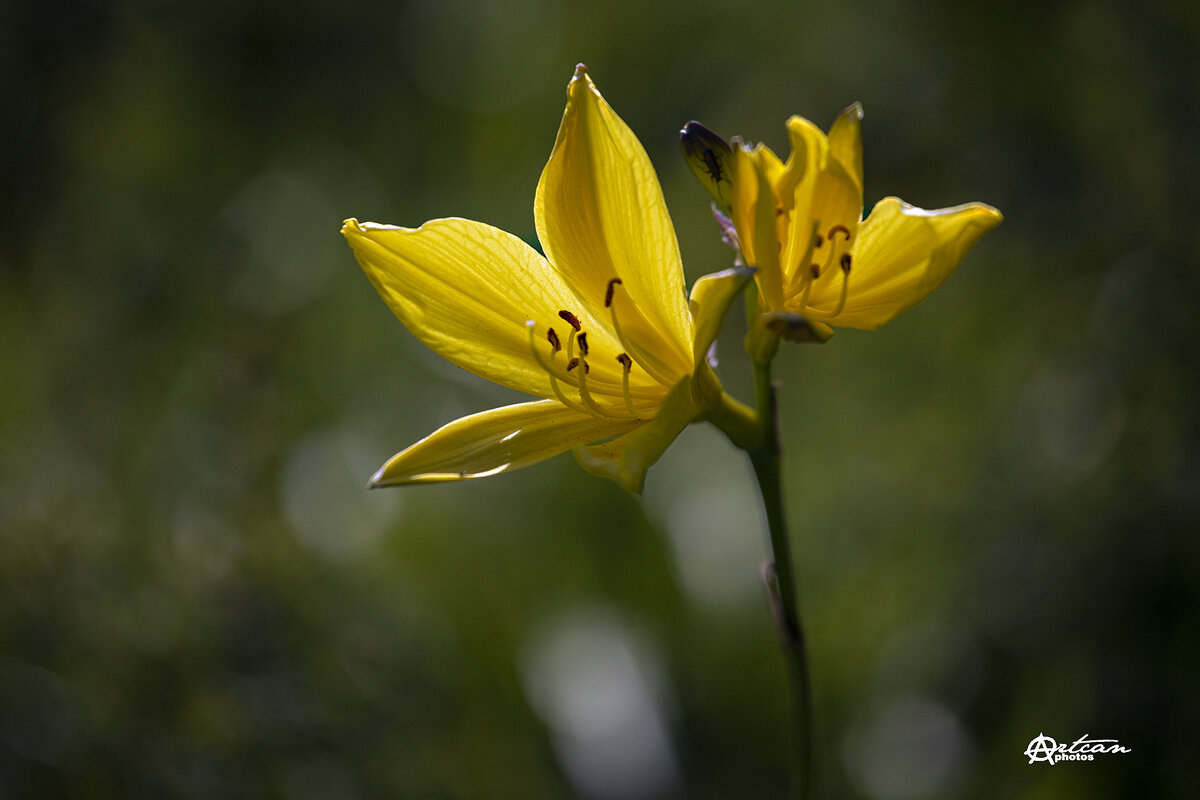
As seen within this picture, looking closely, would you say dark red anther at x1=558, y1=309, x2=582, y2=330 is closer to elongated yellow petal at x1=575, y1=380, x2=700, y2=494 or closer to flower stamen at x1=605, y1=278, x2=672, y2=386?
flower stamen at x1=605, y1=278, x2=672, y2=386

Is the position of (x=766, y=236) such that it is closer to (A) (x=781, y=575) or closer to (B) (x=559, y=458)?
(A) (x=781, y=575)

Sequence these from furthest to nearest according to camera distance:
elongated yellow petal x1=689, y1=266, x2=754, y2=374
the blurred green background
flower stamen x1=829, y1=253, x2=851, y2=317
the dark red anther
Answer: the blurred green background < the dark red anther < flower stamen x1=829, y1=253, x2=851, y2=317 < elongated yellow petal x1=689, y1=266, x2=754, y2=374

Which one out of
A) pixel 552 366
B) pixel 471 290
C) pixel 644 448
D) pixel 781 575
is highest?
pixel 471 290

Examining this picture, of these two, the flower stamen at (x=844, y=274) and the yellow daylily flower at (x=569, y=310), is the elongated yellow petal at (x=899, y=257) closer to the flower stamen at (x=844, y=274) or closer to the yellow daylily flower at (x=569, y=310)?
the flower stamen at (x=844, y=274)

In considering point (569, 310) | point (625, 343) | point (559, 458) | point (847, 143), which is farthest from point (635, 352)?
point (559, 458)

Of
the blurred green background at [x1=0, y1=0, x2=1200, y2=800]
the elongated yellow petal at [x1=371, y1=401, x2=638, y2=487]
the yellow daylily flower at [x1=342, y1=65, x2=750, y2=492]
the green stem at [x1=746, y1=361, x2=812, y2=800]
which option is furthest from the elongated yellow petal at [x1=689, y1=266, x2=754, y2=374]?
the blurred green background at [x1=0, y1=0, x2=1200, y2=800]

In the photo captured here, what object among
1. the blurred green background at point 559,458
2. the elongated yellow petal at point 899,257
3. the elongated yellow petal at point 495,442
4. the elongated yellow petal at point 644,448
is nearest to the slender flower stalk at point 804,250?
the elongated yellow petal at point 899,257
